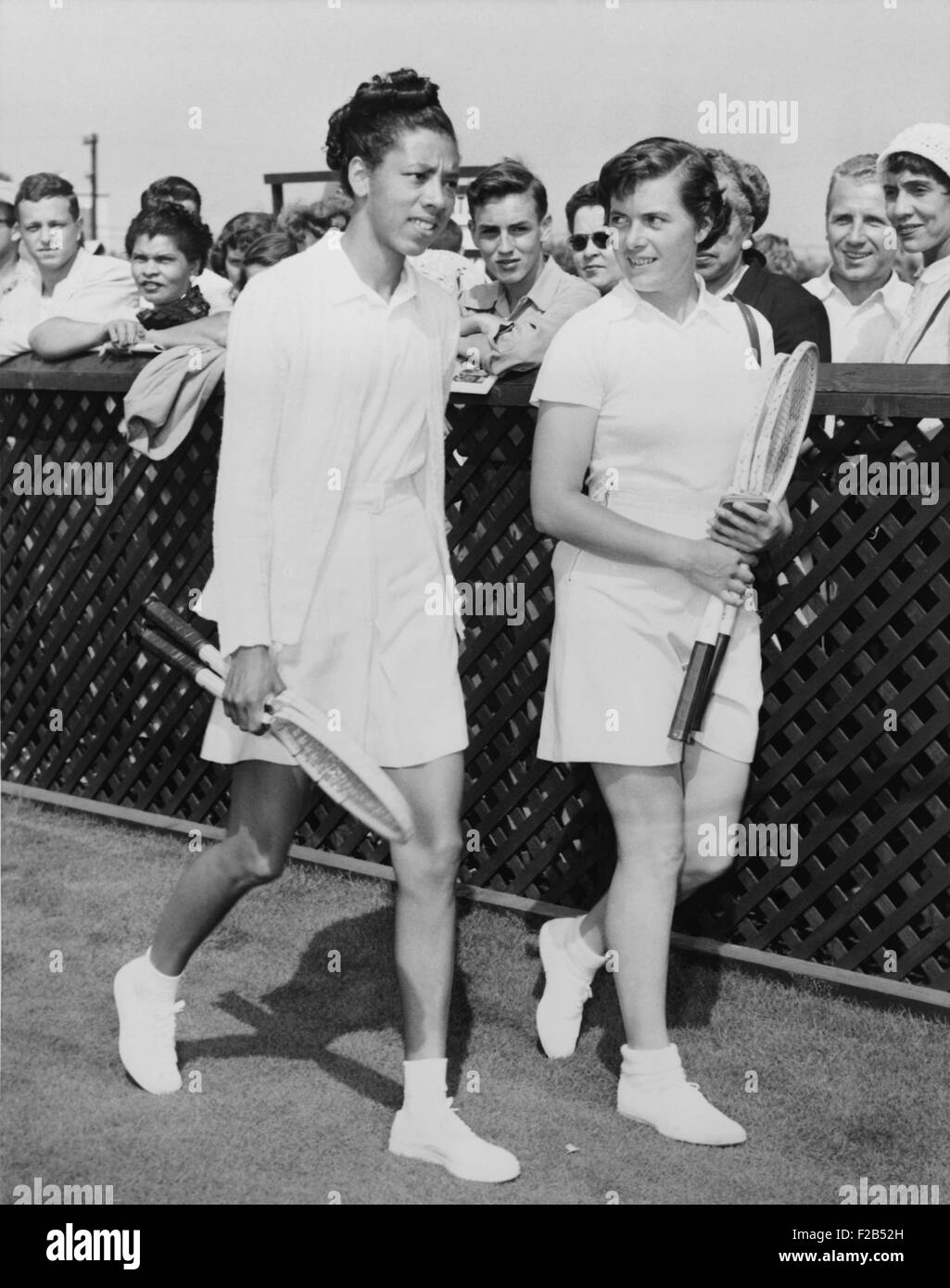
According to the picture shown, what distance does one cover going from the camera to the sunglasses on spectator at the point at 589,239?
6992mm

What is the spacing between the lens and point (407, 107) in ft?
13.0

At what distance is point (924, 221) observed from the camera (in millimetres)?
5105

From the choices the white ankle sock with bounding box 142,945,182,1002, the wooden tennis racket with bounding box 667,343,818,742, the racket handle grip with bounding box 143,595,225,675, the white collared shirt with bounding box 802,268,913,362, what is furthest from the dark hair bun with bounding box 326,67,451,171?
the white collared shirt with bounding box 802,268,913,362

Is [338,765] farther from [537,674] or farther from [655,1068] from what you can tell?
[537,674]

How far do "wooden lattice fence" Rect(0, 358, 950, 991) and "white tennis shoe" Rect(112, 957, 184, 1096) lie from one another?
1.55 metres

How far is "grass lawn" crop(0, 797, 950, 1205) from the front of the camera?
160 inches

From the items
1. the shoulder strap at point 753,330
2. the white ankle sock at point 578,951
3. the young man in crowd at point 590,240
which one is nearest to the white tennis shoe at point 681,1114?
the white ankle sock at point 578,951

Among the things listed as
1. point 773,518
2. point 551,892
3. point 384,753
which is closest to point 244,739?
point 384,753

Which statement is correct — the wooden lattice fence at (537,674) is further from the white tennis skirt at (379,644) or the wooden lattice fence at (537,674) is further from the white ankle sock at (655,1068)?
the white tennis skirt at (379,644)

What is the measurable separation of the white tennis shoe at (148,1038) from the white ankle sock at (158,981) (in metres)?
0.01

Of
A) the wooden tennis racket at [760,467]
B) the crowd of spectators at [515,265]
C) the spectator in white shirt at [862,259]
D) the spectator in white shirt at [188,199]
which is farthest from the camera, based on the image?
the spectator in white shirt at [188,199]

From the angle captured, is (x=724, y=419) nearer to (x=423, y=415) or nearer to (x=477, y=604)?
(x=423, y=415)

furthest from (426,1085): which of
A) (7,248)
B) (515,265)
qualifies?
(7,248)

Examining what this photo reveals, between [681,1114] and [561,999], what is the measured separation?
63cm
